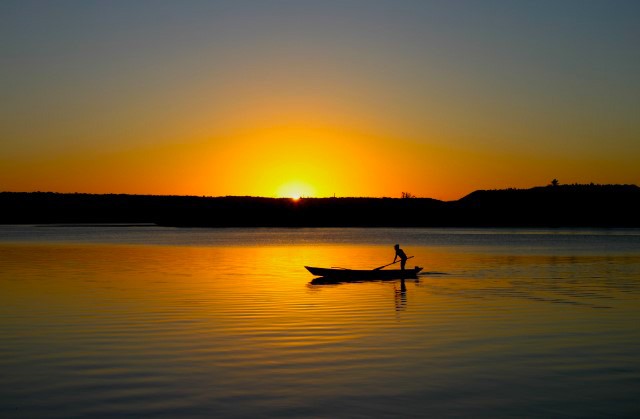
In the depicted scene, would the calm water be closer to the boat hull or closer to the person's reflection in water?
the person's reflection in water

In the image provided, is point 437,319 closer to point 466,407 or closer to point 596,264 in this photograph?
point 466,407

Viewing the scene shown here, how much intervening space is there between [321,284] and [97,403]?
27611 millimetres

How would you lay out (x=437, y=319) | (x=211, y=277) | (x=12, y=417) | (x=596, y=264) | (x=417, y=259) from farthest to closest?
(x=417, y=259)
(x=596, y=264)
(x=211, y=277)
(x=437, y=319)
(x=12, y=417)

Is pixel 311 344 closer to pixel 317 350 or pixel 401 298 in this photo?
pixel 317 350

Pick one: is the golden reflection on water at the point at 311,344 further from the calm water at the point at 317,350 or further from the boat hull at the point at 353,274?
the boat hull at the point at 353,274

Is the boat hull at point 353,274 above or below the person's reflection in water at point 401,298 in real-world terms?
above

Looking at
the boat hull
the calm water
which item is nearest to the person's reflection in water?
the calm water

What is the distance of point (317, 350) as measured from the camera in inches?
805

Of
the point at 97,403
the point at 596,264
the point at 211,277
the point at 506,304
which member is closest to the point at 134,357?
the point at 97,403

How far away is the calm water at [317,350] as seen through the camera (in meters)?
14.9

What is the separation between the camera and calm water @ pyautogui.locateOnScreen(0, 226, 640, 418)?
14.9 metres

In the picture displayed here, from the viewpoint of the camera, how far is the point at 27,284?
132 ft

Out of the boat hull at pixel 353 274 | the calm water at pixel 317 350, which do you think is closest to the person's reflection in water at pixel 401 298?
the calm water at pixel 317 350

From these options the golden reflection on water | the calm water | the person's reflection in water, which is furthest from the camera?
the person's reflection in water
